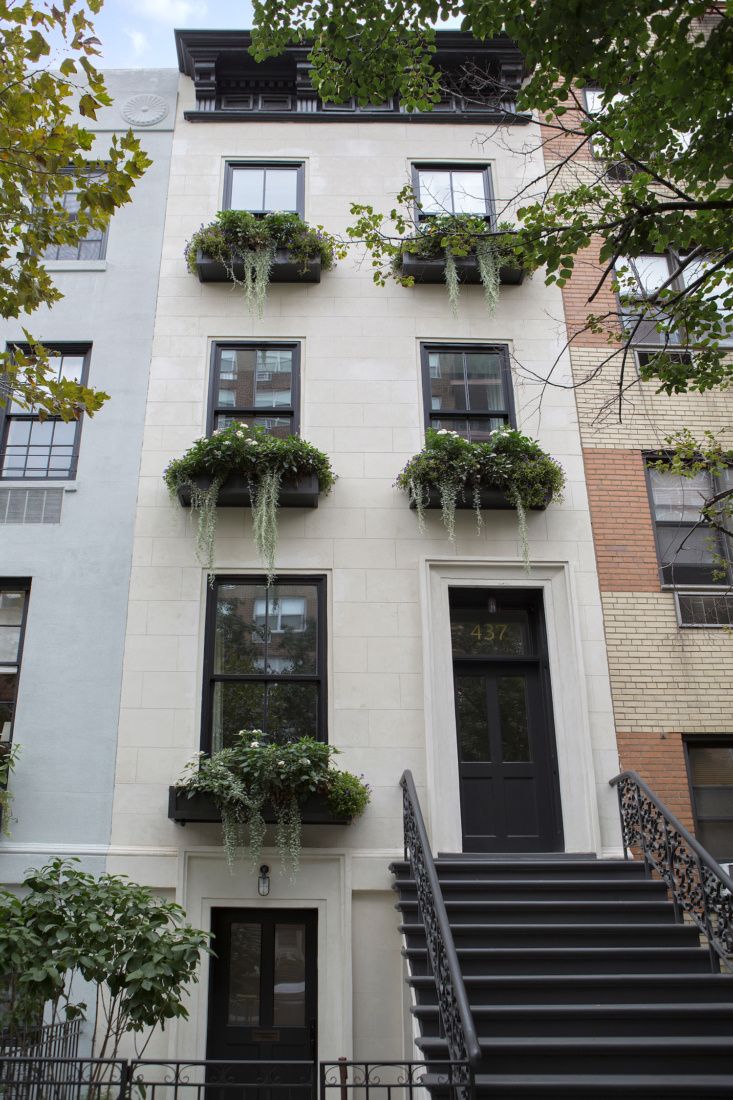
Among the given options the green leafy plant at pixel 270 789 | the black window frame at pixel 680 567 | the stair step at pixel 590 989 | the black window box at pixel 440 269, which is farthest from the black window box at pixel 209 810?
the black window box at pixel 440 269

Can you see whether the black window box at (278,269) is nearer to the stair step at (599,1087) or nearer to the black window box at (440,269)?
the black window box at (440,269)

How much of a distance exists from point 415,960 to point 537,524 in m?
4.95

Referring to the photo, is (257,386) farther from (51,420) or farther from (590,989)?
(590,989)

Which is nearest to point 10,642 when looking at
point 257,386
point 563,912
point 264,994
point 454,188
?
point 257,386

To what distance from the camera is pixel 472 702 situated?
9.98m

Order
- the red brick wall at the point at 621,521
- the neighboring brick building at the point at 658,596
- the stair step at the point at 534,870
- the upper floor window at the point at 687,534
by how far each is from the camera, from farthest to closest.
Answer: the upper floor window at the point at 687,534
the red brick wall at the point at 621,521
the neighboring brick building at the point at 658,596
the stair step at the point at 534,870

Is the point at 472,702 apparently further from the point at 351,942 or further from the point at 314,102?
the point at 314,102

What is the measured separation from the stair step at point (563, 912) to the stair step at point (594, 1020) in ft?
3.74

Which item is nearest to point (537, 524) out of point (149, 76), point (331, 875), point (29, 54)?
point (331, 875)

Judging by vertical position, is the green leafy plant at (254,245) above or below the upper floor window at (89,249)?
below

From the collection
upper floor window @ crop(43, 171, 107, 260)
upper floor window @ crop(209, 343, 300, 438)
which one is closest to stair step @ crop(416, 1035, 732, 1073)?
upper floor window @ crop(209, 343, 300, 438)

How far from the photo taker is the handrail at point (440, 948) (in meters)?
5.59

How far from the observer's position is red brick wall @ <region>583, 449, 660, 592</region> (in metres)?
10.3

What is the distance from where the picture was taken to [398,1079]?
7078 mm
